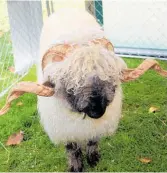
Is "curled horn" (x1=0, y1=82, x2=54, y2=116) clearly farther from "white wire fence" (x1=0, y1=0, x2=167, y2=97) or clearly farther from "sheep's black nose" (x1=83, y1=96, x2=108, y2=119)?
"white wire fence" (x1=0, y1=0, x2=167, y2=97)

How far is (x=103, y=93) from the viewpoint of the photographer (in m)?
2.00

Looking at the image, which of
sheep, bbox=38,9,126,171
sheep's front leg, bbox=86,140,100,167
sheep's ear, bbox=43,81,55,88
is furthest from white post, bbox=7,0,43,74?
sheep's ear, bbox=43,81,55,88

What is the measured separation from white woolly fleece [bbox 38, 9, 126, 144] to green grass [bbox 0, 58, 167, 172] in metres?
0.44

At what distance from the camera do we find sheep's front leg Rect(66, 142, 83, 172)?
9.39 ft

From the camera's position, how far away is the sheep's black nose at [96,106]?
1983 millimetres

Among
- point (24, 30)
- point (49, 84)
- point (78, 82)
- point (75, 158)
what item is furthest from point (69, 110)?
point (24, 30)

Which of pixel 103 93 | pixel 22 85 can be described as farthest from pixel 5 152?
pixel 103 93

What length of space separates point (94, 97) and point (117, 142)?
1.35 m

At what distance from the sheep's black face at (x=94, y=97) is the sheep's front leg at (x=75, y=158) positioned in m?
0.86

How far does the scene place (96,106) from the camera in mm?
2004

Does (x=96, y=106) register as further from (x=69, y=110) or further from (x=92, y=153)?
(x=92, y=153)

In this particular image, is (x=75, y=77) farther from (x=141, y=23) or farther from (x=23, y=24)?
(x=141, y=23)

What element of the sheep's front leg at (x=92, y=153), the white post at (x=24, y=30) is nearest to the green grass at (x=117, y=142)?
the sheep's front leg at (x=92, y=153)

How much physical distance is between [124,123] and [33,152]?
2.94ft
